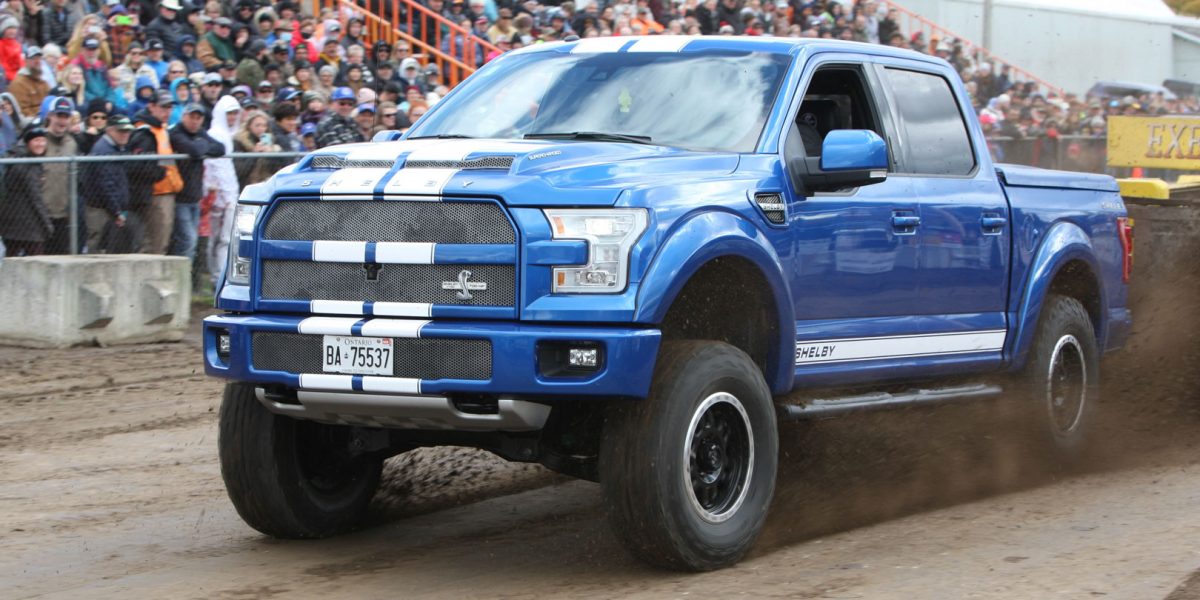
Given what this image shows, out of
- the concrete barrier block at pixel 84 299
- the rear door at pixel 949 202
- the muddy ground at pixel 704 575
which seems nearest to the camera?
the muddy ground at pixel 704 575

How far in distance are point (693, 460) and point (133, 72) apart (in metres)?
10.4

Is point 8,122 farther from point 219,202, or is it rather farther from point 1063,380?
point 1063,380

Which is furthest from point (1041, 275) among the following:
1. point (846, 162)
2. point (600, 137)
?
point (600, 137)

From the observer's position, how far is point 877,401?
7074mm

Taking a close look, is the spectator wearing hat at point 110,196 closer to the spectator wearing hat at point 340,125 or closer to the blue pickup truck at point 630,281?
the spectator wearing hat at point 340,125

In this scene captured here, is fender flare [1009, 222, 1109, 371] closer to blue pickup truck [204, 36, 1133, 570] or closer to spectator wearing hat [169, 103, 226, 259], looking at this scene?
blue pickup truck [204, 36, 1133, 570]

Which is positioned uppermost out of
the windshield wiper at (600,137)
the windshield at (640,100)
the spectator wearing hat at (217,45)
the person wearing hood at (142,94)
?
the spectator wearing hat at (217,45)

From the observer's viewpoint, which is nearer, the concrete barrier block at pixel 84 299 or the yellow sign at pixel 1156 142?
the concrete barrier block at pixel 84 299

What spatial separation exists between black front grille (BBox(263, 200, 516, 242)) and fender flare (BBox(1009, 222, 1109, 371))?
332 cm

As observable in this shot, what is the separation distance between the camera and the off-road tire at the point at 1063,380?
27.1ft

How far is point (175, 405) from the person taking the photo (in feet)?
33.4

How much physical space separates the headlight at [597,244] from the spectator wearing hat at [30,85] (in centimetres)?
968

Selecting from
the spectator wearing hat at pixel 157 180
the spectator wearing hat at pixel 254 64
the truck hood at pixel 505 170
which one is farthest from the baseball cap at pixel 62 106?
the truck hood at pixel 505 170

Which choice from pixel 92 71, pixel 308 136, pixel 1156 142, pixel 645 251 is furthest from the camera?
pixel 308 136
